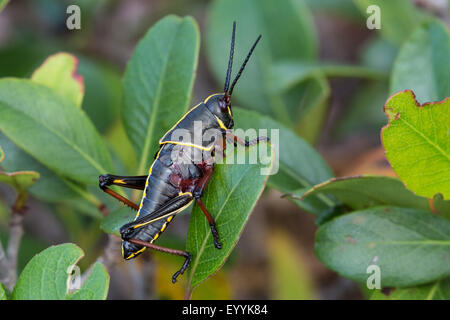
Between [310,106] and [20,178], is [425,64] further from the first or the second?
[20,178]

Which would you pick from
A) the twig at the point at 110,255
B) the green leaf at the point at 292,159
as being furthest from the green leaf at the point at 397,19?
the twig at the point at 110,255

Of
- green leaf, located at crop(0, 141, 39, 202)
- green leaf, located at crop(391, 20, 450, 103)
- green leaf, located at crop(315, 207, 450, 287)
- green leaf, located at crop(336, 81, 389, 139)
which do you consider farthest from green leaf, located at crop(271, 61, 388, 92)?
green leaf, located at crop(0, 141, 39, 202)

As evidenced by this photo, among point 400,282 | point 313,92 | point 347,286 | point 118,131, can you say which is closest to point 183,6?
point 118,131

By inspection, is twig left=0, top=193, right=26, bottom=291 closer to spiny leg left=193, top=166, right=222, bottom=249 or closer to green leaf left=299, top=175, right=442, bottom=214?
spiny leg left=193, top=166, right=222, bottom=249

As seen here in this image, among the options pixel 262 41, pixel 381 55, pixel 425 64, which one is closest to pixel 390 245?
pixel 425 64
